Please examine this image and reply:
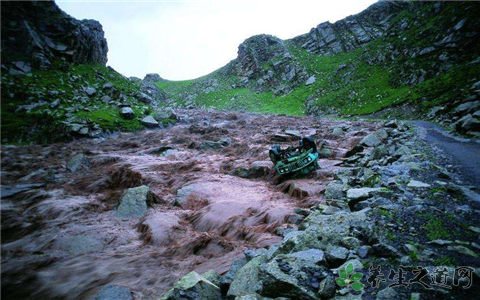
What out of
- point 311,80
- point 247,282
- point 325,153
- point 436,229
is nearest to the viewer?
point 247,282

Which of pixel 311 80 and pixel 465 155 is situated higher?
pixel 311 80

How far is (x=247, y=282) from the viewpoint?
12.9 feet

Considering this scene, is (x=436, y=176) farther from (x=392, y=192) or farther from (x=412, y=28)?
(x=412, y=28)

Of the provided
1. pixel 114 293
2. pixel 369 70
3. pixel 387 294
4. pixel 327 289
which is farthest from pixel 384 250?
pixel 369 70

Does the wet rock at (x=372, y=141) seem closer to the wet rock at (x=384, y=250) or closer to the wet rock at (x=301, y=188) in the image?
the wet rock at (x=301, y=188)

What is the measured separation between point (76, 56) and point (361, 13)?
79511 mm

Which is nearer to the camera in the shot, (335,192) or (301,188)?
(335,192)

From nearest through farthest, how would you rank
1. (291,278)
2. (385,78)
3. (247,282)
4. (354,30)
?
(291,278)
(247,282)
(385,78)
(354,30)

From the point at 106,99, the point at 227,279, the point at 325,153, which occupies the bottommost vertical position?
the point at 325,153

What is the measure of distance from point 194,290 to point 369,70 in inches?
2492

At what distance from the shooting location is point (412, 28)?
5306 centimetres


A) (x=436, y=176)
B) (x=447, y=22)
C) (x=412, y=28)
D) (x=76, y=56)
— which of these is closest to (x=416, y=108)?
(x=447, y=22)

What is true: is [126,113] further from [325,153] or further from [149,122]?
[325,153]

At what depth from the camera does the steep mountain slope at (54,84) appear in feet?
73.0
